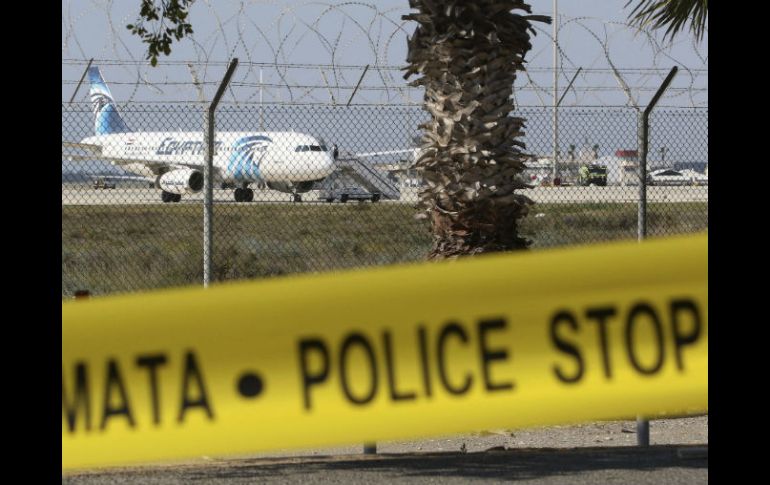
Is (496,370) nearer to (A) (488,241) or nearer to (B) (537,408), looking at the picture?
(B) (537,408)

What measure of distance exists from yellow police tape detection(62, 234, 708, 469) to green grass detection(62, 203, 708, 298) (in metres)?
7.87

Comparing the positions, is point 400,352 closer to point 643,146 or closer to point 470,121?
point 470,121

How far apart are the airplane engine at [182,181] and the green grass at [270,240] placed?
3.04 meters

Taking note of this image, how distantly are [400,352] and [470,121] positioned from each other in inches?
144

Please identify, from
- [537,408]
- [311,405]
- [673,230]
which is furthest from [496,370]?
[673,230]

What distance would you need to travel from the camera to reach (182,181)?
116 feet

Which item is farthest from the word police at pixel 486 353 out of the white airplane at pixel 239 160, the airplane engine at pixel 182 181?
the airplane engine at pixel 182 181

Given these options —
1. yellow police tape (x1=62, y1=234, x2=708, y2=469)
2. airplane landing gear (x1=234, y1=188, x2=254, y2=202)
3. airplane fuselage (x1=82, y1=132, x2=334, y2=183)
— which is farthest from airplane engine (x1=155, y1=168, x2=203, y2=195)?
yellow police tape (x1=62, y1=234, x2=708, y2=469)

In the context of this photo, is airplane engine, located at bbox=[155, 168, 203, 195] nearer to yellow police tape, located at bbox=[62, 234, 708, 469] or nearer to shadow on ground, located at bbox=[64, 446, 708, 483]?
shadow on ground, located at bbox=[64, 446, 708, 483]

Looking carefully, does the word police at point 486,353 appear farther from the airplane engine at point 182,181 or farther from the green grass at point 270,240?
the airplane engine at point 182,181

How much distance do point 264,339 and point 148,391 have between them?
20.6 inches

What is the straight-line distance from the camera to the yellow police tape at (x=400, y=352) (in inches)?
191

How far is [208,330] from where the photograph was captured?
4895mm

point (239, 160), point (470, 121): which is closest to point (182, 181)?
point (239, 160)
